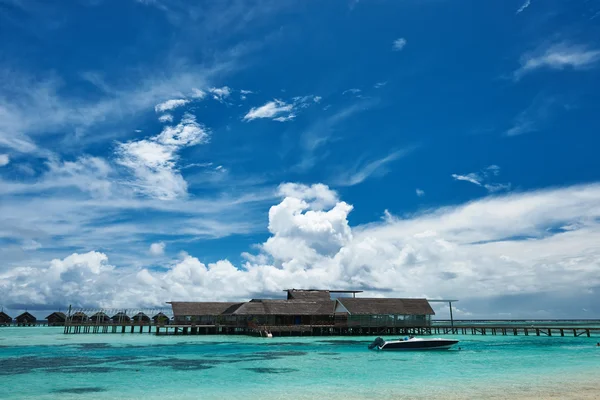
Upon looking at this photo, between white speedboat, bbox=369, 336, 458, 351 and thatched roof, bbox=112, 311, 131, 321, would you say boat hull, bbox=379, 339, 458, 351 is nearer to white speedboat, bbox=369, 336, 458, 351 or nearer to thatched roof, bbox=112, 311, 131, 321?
white speedboat, bbox=369, 336, 458, 351

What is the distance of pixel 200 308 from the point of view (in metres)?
58.4

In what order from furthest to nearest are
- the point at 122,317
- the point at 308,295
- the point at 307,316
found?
A: the point at 122,317 < the point at 308,295 < the point at 307,316

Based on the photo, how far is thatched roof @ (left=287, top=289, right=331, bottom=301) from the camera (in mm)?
57844

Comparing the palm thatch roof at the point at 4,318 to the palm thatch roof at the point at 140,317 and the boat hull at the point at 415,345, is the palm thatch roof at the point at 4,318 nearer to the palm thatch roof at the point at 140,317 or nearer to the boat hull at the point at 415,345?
the palm thatch roof at the point at 140,317

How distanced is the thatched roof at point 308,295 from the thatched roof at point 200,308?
7.00m

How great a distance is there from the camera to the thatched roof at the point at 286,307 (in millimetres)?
52594

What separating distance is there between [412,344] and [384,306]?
20.7m

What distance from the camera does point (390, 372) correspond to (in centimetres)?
2295

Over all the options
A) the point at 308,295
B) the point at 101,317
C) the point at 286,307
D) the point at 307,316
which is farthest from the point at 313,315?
the point at 101,317

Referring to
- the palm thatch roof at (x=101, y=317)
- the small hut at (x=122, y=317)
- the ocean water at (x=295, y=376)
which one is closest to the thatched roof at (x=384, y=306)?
the ocean water at (x=295, y=376)

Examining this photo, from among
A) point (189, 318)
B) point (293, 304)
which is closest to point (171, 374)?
point (293, 304)

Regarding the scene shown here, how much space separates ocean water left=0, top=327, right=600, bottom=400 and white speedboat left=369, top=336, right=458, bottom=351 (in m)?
2.93

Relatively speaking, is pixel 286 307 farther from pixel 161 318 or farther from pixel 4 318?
pixel 4 318

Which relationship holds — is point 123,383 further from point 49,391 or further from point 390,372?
point 390,372
